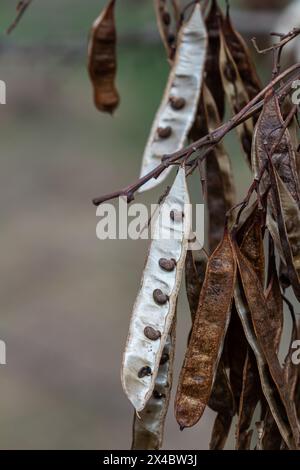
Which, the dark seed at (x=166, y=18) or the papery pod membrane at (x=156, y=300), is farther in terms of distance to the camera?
the dark seed at (x=166, y=18)

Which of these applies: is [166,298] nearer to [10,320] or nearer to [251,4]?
[251,4]

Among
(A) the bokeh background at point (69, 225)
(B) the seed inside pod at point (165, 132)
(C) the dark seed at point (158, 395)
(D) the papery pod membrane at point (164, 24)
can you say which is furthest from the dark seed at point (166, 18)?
(A) the bokeh background at point (69, 225)

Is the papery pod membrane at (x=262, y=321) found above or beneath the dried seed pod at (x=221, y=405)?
above

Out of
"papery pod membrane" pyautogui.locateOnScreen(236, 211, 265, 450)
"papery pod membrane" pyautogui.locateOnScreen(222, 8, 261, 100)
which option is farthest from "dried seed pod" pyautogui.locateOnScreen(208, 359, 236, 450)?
"papery pod membrane" pyautogui.locateOnScreen(222, 8, 261, 100)

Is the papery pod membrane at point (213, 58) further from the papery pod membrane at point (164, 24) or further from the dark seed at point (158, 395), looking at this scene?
the dark seed at point (158, 395)

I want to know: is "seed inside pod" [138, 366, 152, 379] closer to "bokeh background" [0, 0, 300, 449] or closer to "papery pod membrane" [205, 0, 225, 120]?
"papery pod membrane" [205, 0, 225, 120]
